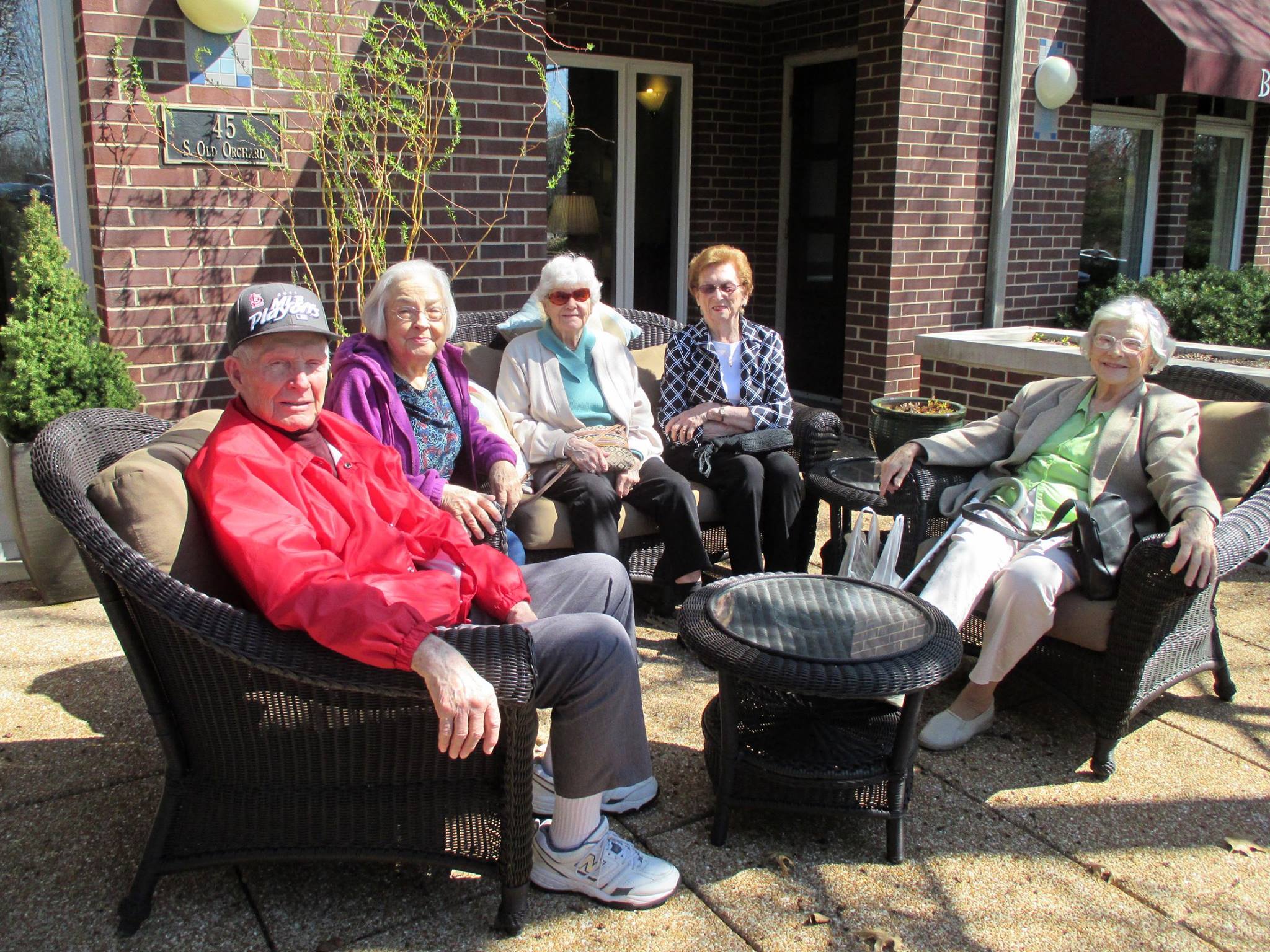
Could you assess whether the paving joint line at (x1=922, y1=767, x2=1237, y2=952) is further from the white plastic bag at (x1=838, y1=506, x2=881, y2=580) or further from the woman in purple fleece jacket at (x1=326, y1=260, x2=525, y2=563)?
the woman in purple fleece jacket at (x1=326, y1=260, x2=525, y2=563)

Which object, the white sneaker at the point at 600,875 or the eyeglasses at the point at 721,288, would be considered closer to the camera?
the white sneaker at the point at 600,875

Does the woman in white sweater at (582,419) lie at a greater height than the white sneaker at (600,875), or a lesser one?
greater

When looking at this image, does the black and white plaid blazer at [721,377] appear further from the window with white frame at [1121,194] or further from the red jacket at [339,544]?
the window with white frame at [1121,194]

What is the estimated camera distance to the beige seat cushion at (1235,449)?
10.6 ft

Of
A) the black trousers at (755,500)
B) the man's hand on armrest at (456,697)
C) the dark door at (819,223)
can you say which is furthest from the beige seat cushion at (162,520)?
the dark door at (819,223)

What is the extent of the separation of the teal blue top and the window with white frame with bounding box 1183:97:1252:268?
7.53m

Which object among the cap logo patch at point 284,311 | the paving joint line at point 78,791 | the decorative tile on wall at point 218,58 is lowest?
the paving joint line at point 78,791

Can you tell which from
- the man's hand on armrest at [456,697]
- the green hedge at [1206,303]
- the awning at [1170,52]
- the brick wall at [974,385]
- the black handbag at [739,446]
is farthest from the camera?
the green hedge at [1206,303]

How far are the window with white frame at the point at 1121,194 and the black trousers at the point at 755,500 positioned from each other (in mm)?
→ 5418

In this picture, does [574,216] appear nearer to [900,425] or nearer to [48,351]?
[900,425]

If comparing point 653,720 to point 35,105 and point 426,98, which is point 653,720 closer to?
point 426,98

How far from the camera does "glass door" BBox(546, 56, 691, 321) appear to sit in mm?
7238

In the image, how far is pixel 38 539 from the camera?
379 centimetres

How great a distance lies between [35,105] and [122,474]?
2.97 meters
